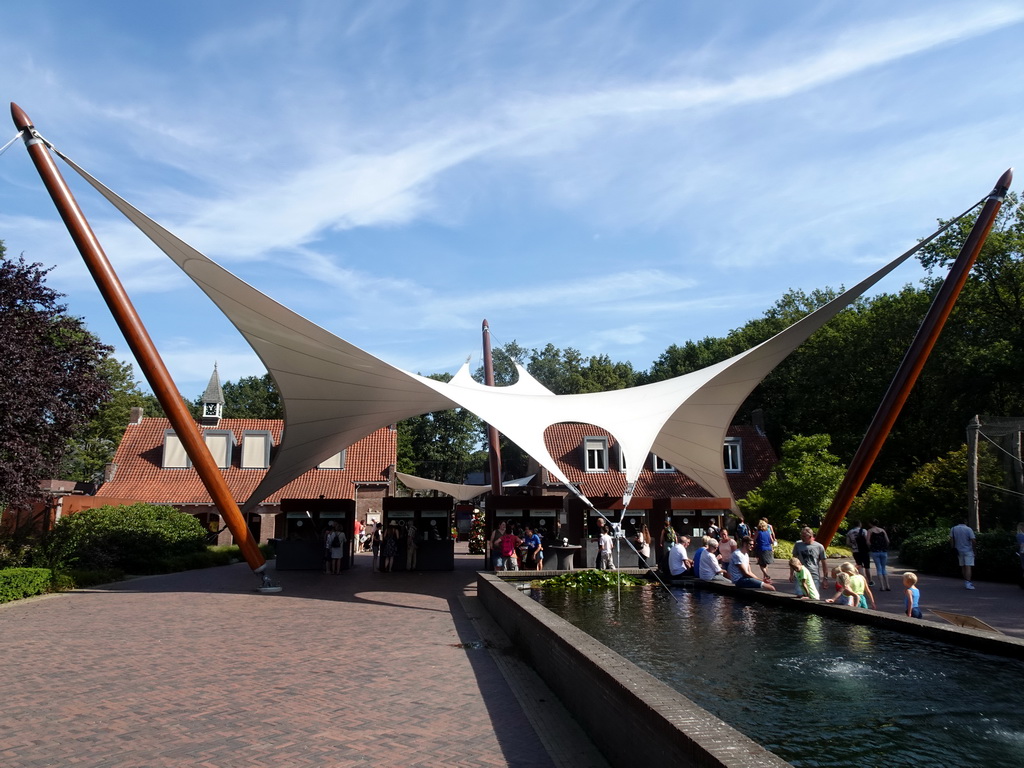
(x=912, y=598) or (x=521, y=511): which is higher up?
(x=521, y=511)

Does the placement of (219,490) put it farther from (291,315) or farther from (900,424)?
(900,424)

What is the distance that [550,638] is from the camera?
5.96 m

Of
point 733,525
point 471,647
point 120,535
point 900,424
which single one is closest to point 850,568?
point 471,647

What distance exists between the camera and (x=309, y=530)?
63.4ft

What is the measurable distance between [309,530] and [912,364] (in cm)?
1399

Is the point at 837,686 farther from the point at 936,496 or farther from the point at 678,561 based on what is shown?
the point at 936,496

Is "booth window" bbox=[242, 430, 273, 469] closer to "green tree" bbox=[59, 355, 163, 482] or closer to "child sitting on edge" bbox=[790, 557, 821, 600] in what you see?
"green tree" bbox=[59, 355, 163, 482]

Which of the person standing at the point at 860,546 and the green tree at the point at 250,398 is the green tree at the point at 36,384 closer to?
the person standing at the point at 860,546

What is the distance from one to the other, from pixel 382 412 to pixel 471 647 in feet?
32.3

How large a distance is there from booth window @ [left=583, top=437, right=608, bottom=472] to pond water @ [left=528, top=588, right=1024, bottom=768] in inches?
858

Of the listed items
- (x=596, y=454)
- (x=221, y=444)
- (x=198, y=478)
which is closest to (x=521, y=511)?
(x=596, y=454)

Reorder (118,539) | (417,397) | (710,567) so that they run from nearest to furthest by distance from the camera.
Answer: (710,567)
(417,397)
(118,539)

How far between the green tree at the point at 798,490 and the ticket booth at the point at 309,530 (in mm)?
13440

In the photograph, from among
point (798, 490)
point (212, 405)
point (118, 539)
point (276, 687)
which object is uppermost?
point (212, 405)
